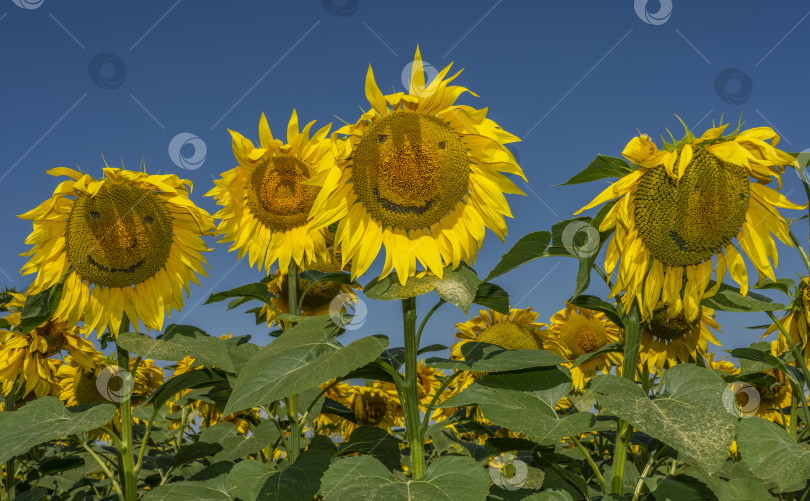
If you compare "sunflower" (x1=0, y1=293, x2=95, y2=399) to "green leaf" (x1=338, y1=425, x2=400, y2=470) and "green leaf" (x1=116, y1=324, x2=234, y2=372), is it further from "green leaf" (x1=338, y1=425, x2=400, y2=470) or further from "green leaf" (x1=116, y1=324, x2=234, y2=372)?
"green leaf" (x1=338, y1=425, x2=400, y2=470)

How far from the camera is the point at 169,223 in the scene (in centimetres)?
358

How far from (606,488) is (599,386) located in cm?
57

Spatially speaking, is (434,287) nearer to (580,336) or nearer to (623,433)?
(623,433)

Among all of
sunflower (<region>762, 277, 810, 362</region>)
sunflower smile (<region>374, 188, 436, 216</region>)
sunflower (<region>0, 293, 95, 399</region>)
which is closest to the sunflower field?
sunflower smile (<region>374, 188, 436, 216</region>)

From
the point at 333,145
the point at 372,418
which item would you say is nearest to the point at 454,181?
the point at 333,145

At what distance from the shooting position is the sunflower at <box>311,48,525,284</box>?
8.68 feet

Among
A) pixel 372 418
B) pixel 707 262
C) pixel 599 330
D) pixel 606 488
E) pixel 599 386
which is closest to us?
pixel 599 386

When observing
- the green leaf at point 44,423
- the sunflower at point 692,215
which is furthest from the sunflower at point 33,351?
the sunflower at point 692,215

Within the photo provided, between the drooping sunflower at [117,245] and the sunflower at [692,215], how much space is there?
229cm

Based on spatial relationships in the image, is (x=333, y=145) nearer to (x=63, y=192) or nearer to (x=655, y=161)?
(x=655, y=161)

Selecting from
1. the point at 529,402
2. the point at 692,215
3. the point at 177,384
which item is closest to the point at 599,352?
the point at 529,402

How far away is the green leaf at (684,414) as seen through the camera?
1998 mm

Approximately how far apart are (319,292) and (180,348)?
2097mm

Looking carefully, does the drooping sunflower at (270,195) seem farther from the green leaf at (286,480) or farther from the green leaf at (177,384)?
the green leaf at (286,480)
